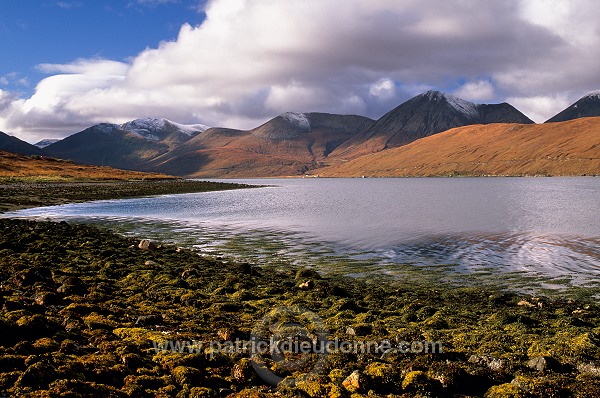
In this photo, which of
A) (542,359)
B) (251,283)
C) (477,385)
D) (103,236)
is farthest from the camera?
(103,236)

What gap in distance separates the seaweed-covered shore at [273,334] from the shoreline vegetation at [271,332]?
4 centimetres

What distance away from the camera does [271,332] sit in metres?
13.8

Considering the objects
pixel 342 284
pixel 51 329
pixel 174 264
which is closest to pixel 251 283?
pixel 342 284

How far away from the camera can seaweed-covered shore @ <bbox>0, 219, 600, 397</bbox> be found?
9.53 m

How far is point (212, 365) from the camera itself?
34.8 feet

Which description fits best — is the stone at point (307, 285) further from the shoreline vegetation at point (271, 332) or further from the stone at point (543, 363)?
the stone at point (543, 363)

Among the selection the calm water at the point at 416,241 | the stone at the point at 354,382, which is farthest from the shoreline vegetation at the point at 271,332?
the calm water at the point at 416,241

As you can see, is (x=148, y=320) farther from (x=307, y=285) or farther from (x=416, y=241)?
(x=416, y=241)

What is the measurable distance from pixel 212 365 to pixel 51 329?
468 cm

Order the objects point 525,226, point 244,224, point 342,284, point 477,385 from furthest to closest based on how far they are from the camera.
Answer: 1. point 244,224
2. point 525,226
3. point 342,284
4. point 477,385

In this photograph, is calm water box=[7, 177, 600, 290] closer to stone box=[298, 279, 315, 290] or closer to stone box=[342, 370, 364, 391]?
stone box=[298, 279, 315, 290]

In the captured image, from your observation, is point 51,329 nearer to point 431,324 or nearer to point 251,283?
point 251,283

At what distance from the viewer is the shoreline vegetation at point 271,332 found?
952 cm

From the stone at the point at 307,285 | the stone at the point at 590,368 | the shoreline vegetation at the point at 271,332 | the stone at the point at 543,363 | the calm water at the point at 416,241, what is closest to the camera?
the shoreline vegetation at the point at 271,332
